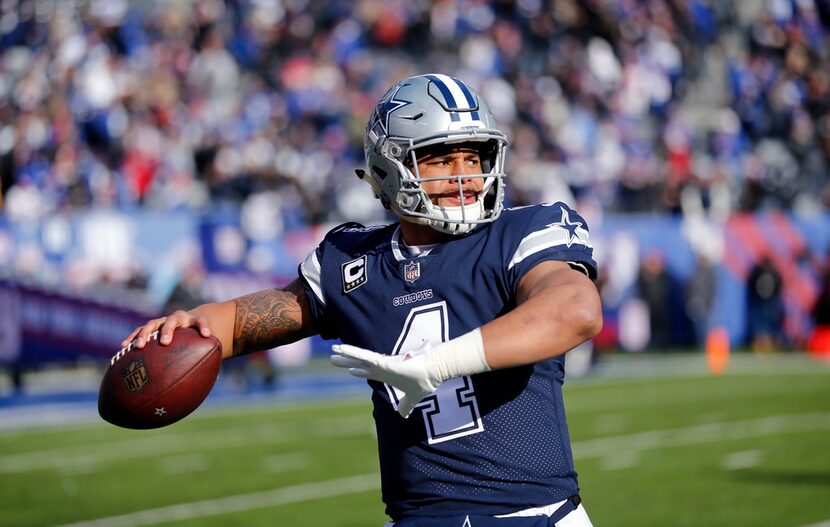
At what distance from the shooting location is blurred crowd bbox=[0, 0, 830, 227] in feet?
53.6

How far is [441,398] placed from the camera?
2977 mm

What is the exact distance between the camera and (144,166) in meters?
16.1

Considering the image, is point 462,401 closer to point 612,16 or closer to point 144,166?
point 144,166

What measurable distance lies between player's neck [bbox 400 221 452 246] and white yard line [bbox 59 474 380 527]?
4098 mm

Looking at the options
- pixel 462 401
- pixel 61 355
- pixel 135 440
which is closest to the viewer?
pixel 462 401

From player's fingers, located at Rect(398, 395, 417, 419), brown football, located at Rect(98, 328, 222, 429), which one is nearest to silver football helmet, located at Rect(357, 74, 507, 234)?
player's fingers, located at Rect(398, 395, 417, 419)

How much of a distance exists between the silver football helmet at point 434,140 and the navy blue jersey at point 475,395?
8 cm

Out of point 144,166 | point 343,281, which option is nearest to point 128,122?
point 144,166

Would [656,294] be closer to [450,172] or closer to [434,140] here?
[450,172]

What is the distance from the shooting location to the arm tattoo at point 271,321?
3393 mm

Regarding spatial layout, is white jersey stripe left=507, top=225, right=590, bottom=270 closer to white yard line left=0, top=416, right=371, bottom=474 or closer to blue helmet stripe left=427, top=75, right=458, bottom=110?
blue helmet stripe left=427, top=75, right=458, bottom=110

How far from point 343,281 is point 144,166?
43.9 feet

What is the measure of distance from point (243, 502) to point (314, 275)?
4.30m

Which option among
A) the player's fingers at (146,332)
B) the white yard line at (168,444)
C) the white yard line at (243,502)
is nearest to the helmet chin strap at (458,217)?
the player's fingers at (146,332)
